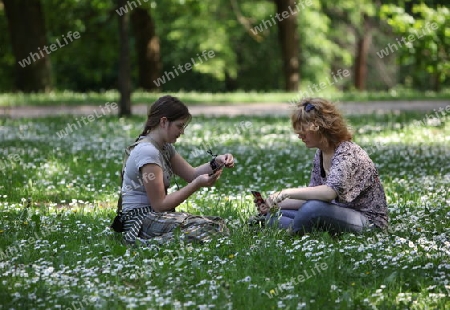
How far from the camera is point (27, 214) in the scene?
819 cm

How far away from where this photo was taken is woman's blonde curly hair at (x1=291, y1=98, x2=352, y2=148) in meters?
7.01

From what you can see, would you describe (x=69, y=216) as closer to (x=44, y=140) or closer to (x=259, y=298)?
(x=259, y=298)

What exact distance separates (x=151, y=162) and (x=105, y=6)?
88.7ft

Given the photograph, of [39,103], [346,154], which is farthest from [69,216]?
[39,103]

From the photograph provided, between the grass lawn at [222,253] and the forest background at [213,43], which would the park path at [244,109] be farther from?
the grass lawn at [222,253]

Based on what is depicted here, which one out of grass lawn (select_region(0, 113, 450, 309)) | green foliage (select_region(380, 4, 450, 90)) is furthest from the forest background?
grass lawn (select_region(0, 113, 450, 309))

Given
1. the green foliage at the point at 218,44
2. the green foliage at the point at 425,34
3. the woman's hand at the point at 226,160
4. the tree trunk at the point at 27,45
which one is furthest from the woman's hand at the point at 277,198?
the tree trunk at the point at 27,45

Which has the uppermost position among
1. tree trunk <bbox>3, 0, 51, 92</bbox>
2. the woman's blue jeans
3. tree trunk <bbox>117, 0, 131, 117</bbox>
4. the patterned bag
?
tree trunk <bbox>3, 0, 51, 92</bbox>

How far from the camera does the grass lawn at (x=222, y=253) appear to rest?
5.38 m

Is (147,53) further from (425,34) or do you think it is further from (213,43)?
(425,34)

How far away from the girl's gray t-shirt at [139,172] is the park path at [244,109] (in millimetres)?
13904

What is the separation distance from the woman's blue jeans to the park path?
14425 mm

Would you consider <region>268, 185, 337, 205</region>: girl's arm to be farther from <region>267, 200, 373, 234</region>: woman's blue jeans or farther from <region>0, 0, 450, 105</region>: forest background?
<region>0, 0, 450, 105</region>: forest background

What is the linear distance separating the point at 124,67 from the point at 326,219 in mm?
13355
